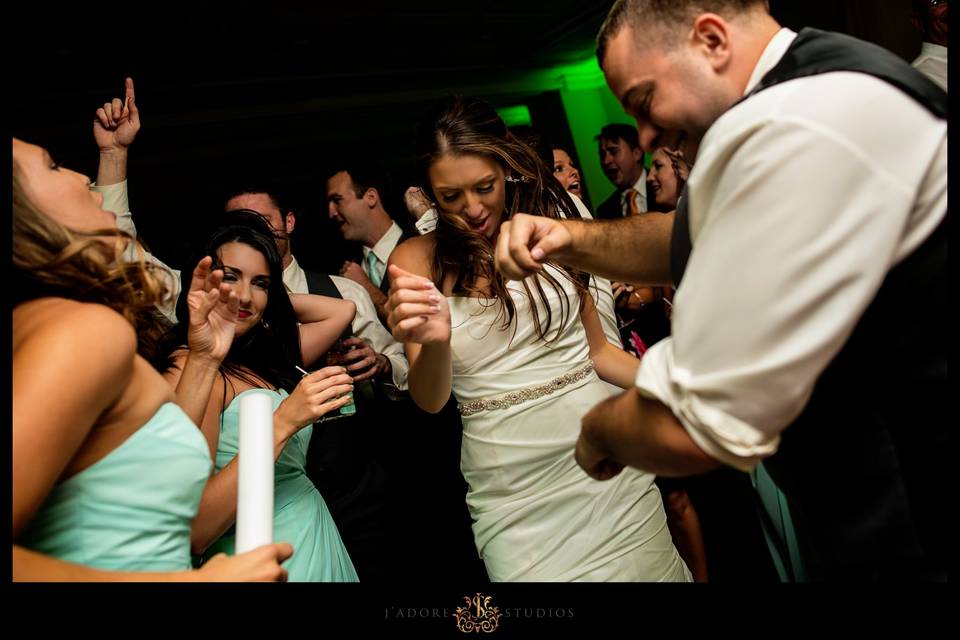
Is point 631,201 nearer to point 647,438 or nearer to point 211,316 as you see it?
point 211,316

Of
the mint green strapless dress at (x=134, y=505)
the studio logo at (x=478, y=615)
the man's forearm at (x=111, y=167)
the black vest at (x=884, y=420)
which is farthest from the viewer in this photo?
the man's forearm at (x=111, y=167)

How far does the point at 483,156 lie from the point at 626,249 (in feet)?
2.06

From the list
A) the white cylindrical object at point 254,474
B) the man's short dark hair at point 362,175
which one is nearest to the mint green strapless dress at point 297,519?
the white cylindrical object at point 254,474

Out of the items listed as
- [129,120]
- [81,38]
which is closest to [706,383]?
[129,120]

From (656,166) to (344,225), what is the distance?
4.68 feet

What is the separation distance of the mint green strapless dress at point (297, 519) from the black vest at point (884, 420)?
119 centimetres

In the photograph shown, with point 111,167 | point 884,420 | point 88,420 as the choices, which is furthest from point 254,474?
point 111,167

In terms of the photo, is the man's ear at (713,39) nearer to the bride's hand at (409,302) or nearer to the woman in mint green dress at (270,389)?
Result: the bride's hand at (409,302)

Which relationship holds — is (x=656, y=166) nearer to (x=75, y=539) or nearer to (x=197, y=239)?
(x=197, y=239)

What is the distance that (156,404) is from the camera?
1.05 metres

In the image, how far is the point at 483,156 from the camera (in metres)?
1.87

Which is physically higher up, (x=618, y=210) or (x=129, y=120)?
(x=129, y=120)

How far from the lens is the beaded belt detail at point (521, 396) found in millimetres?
1855

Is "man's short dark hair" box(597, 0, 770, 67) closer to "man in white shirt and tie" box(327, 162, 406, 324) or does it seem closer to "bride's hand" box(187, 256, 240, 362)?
"bride's hand" box(187, 256, 240, 362)
